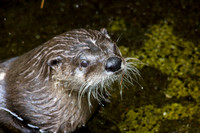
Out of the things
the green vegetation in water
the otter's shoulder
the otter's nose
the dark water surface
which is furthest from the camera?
the dark water surface

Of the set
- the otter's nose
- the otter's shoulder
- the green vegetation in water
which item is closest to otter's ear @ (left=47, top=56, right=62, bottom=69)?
the otter's nose

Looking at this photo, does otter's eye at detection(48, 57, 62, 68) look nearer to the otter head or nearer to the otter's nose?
the otter head

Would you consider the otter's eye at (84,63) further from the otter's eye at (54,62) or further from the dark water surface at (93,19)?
the dark water surface at (93,19)

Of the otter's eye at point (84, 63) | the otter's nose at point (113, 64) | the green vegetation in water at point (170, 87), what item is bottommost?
the green vegetation in water at point (170, 87)

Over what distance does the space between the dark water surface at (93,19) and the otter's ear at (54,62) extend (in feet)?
5.15

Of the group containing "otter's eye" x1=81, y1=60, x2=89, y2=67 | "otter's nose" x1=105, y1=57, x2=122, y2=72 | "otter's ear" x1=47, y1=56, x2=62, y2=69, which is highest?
"otter's ear" x1=47, y1=56, x2=62, y2=69

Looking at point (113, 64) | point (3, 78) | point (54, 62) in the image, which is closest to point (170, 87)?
point (113, 64)

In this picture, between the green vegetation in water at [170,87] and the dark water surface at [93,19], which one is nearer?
the green vegetation in water at [170,87]

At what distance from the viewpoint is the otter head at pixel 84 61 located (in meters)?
3.05

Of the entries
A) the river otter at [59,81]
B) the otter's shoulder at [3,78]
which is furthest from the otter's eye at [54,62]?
the otter's shoulder at [3,78]

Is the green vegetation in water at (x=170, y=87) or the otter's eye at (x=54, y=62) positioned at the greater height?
the otter's eye at (x=54, y=62)

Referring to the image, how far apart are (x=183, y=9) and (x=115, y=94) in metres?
1.82

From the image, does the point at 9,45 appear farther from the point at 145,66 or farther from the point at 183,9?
the point at 183,9

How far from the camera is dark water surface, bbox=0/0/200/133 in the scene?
476 cm
